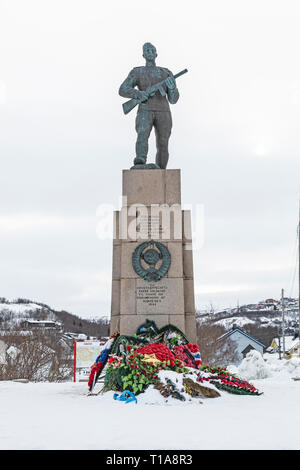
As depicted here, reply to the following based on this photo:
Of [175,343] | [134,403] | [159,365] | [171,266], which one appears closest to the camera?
[134,403]

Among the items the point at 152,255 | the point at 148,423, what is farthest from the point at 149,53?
the point at 148,423

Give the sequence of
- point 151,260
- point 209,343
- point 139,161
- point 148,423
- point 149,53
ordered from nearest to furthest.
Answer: point 148,423, point 151,260, point 139,161, point 149,53, point 209,343

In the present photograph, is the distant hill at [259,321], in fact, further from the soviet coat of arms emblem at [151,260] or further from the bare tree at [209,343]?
the soviet coat of arms emblem at [151,260]

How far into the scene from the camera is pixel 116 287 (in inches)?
429

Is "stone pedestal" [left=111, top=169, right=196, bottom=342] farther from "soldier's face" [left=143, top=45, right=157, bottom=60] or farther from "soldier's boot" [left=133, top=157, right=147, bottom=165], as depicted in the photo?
"soldier's face" [left=143, top=45, right=157, bottom=60]

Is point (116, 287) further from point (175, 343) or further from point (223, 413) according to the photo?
point (223, 413)

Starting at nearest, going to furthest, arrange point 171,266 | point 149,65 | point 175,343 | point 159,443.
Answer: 1. point 159,443
2. point 175,343
3. point 171,266
4. point 149,65

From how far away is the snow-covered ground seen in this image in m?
4.86

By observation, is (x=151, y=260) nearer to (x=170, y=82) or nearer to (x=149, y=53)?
(x=170, y=82)

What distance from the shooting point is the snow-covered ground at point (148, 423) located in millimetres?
4859

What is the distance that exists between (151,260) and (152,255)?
106 millimetres

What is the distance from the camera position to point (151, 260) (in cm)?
1027
